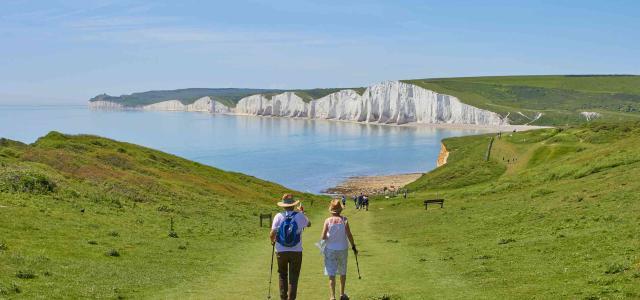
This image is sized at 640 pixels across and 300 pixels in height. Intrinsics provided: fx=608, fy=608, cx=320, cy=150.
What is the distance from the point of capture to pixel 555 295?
13.3m

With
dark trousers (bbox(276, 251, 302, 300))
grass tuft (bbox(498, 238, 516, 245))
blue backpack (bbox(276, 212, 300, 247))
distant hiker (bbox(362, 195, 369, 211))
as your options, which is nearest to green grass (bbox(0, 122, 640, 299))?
grass tuft (bbox(498, 238, 516, 245))

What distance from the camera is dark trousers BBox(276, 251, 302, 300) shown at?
13.3 metres

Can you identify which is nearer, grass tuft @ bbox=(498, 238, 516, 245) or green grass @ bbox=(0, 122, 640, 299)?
green grass @ bbox=(0, 122, 640, 299)

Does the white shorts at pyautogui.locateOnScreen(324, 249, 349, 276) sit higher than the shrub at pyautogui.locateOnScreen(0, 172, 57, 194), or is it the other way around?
the white shorts at pyautogui.locateOnScreen(324, 249, 349, 276)

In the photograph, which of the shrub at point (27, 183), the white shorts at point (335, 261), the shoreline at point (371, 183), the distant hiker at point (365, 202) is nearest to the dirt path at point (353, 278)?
the white shorts at point (335, 261)

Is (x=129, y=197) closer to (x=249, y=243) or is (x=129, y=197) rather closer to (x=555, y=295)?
(x=249, y=243)

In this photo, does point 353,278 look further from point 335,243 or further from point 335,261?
point 335,243

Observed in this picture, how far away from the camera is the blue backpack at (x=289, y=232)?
13.1m

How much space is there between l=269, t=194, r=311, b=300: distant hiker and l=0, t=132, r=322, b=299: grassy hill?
3.69 m

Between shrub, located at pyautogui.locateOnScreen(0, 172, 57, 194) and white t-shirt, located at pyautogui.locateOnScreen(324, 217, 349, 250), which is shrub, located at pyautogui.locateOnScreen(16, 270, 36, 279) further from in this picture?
shrub, located at pyautogui.locateOnScreen(0, 172, 57, 194)

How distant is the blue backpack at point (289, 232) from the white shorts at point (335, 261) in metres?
1.02

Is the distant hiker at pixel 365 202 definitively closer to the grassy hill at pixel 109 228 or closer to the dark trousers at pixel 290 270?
the grassy hill at pixel 109 228

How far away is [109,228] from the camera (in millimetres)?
26266

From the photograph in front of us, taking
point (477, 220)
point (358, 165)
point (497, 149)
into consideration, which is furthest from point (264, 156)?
point (477, 220)
